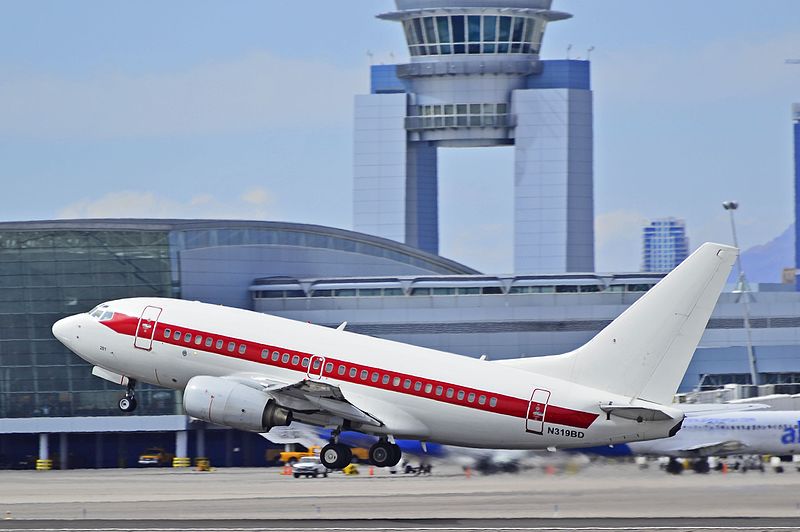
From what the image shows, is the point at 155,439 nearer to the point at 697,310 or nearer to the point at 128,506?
the point at 128,506

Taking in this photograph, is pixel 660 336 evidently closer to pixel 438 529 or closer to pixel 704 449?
pixel 438 529

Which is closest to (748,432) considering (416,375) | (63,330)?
(416,375)

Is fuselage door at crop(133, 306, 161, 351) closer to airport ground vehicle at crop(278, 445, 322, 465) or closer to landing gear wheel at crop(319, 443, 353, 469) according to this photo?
landing gear wheel at crop(319, 443, 353, 469)

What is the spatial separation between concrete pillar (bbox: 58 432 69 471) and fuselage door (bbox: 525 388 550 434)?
2155 inches

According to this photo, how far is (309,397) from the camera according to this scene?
67.3m

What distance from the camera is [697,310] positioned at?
63.7 m

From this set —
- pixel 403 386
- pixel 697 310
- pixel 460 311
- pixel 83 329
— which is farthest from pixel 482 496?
pixel 460 311

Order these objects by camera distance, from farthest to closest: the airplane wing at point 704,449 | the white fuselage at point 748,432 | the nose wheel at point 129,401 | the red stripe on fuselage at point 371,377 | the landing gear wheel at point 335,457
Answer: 1. the white fuselage at point 748,432
2. the airplane wing at point 704,449
3. the nose wheel at point 129,401
4. the landing gear wheel at point 335,457
5. the red stripe on fuselage at point 371,377

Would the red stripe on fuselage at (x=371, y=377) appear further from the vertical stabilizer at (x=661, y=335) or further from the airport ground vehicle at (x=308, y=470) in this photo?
the airport ground vehicle at (x=308, y=470)

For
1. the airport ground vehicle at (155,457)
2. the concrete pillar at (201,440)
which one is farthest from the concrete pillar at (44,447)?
the concrete pillar at (201,440)

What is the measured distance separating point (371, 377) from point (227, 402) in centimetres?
562

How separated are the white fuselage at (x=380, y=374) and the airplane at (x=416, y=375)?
0.04 m

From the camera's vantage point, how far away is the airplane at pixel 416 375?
64.1m

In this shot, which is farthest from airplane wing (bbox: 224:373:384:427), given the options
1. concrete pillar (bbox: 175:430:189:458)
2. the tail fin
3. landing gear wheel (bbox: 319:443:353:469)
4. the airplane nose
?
concrete pillar (bbox: 175:430:189:458)
